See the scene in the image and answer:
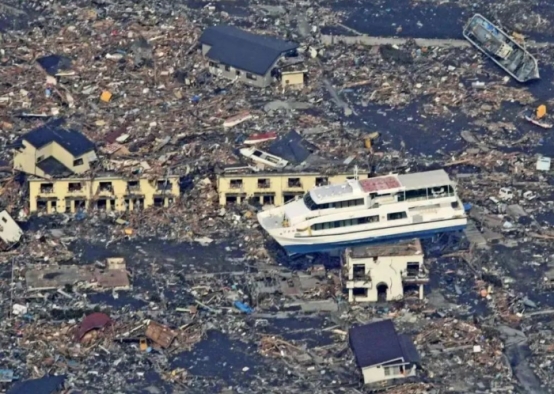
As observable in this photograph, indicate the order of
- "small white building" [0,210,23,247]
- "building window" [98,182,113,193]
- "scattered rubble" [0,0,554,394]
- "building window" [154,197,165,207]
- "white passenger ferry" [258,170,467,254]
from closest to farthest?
"scattered rubble" [0,0,554,394] → "white passenger ferry" [258,170,467,254] → "small white building" [0,210,23,247] → "building window" [98,182,113,193] → "building window" [154,197,165,207]

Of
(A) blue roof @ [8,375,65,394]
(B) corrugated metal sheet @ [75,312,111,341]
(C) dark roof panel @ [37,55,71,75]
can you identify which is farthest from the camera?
(C) dark roof panel @ [37,55,71,75]

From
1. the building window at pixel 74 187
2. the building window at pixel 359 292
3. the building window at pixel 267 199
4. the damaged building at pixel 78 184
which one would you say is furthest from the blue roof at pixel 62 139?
the building window at pixel 359 292

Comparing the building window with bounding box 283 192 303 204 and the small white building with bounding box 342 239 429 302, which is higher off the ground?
the building window with bounding box 283 192 303 204

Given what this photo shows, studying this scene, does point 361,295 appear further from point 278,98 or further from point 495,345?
point 278,98

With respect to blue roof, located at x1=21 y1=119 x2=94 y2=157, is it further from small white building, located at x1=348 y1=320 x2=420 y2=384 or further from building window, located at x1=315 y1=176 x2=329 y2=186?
small white building, located at x1=348 y1=320 x2=420 y2=384

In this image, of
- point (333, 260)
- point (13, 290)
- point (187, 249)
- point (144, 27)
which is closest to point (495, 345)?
point (333, 260)

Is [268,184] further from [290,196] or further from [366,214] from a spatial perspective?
[366,214]

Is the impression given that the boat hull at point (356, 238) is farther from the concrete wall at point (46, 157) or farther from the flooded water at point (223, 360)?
the concrete wall at point (46, 157)

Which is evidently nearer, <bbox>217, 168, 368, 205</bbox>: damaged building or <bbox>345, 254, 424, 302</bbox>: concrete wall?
<bbox>345, 254, 424, 302</bbox>: concrete wall

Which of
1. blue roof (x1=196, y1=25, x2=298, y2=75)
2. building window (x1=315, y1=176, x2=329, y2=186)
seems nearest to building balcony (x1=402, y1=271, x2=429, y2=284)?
building window (x1=315, y1=176, x2=329, y2=186)
